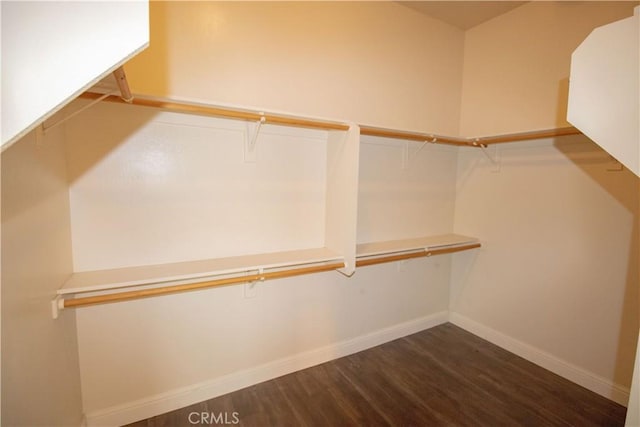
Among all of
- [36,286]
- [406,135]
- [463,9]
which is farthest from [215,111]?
[463,9]

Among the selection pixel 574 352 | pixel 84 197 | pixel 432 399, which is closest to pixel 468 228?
pixel 574 352

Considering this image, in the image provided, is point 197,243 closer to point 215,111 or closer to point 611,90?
point 215,111

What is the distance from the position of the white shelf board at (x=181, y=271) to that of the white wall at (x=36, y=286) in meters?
0.10

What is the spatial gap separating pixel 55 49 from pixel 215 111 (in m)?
1.02

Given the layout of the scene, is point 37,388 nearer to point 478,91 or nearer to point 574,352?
point 574,352

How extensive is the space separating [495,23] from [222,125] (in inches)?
103

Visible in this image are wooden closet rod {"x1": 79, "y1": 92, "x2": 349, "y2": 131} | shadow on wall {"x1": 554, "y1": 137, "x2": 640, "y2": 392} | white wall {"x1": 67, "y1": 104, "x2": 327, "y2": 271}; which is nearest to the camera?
wooden closet rod {"x1": 79, "y1": 92, "x2": 349, "y2": 131}

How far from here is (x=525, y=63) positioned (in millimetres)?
2471

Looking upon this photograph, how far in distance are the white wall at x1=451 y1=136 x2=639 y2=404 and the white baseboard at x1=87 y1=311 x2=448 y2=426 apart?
861mm

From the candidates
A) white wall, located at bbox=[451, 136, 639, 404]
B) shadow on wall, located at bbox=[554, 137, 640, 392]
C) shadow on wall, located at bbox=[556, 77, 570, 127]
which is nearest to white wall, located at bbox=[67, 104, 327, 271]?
white wall, located at bbox=[451, 136, 639, 404]

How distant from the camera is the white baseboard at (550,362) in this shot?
203 centimetres

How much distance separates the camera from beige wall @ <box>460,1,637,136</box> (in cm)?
220

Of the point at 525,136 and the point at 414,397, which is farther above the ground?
the point at 525,136

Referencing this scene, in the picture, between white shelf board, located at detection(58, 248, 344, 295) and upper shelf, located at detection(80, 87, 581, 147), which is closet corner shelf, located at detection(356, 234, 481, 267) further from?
upper shelf, located at detection(80, 87, 581, 147)
